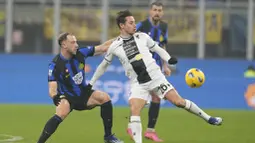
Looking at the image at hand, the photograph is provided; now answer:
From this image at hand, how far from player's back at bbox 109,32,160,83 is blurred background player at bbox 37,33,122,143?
0.40 meters

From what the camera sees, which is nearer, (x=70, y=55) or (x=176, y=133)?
(x=70, y=55)

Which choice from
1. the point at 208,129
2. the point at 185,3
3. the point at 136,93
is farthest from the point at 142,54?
the point at 185,3

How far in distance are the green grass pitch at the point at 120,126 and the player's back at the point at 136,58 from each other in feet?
4.42

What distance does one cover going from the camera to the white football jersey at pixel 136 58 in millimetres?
10648

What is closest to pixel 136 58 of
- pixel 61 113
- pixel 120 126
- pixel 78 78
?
pixel 78 78

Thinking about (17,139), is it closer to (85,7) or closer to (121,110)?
(121,110)

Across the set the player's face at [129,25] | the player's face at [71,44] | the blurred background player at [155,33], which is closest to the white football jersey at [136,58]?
the player's face at [129,25]

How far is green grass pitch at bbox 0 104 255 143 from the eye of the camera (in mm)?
12250

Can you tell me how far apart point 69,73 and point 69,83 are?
7.1 inches

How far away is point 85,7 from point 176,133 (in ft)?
47.3

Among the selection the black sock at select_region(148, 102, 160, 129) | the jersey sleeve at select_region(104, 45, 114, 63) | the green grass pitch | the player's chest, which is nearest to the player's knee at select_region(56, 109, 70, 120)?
the player's chest

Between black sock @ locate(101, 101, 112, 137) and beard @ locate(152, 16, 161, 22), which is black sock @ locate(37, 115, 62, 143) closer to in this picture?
black sock @ locate(101, 101, 112, 137)

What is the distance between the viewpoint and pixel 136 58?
35.0 feet

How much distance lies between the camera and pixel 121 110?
18.5 metres
